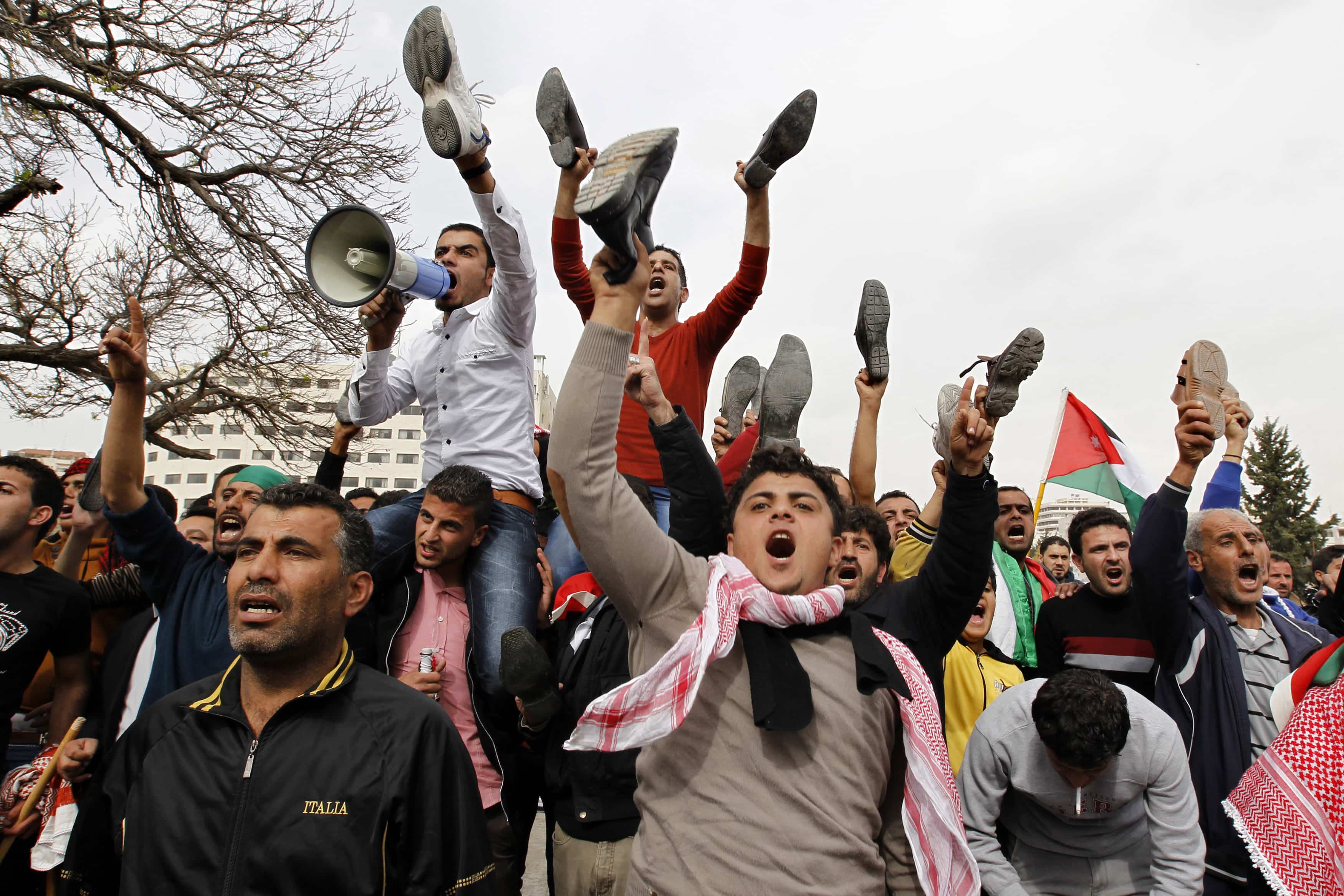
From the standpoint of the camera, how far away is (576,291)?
3914mm

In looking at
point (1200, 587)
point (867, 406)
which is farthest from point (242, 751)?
point (1200, 587)

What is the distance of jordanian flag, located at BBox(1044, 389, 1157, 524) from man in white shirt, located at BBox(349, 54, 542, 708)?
4.52m

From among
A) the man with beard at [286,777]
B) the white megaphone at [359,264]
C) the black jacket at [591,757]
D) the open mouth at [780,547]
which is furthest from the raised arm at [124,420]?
the open mouth at [780,547]

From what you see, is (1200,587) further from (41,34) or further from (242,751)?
(41,34)

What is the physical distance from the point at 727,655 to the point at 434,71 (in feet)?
6.69

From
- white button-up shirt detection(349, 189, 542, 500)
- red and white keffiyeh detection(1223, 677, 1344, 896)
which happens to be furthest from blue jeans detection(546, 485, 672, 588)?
red and white keffiyeh detection(1223, 677, 1344, 896)

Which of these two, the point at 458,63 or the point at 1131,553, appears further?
the point at 1131,553

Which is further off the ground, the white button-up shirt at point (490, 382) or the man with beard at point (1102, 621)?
the white button-up shirt at point (490, 382)

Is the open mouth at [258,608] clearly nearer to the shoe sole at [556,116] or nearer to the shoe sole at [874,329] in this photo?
the shoe sole at [556,116]

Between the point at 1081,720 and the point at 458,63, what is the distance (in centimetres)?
287

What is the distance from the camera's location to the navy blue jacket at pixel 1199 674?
2.97 meters

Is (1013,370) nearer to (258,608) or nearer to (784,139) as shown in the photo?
(784,139)

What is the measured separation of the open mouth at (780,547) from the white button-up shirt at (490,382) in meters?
1.51

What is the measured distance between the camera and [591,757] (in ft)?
9.18
